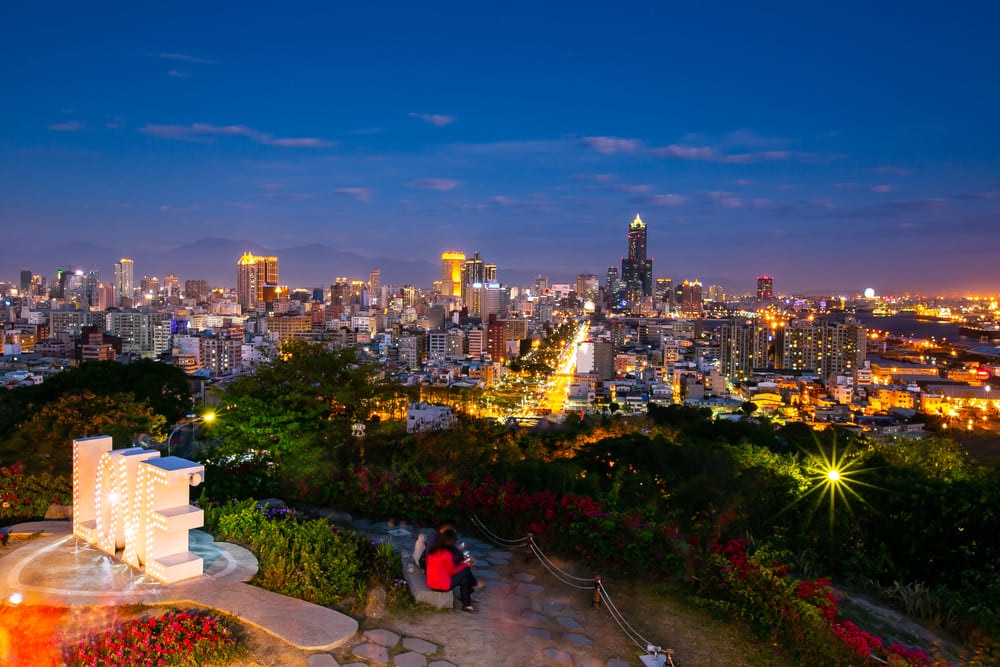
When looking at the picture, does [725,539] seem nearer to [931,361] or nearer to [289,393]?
[289,393]

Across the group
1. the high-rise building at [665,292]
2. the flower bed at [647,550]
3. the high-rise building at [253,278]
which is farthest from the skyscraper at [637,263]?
the flower bed at [647,550]

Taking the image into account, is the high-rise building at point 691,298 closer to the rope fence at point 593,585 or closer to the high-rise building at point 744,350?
the high-rise building at point 744,350

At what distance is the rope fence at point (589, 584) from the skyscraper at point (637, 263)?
157 metres

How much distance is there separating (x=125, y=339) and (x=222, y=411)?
6700cm

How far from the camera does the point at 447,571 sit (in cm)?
343

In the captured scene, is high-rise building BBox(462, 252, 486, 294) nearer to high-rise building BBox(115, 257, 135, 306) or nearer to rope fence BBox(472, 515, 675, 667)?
high-rise building BBox(115, 257, 135, 306)

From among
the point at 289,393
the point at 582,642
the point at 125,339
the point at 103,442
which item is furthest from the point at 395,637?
the point at 125,339

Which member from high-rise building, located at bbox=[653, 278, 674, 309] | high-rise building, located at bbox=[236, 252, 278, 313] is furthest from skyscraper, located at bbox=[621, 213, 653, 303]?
high-rise building, located at bbox=[236, 252, 278, 313]

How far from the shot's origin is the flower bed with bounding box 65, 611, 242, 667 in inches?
103

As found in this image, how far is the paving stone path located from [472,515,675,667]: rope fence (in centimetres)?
9

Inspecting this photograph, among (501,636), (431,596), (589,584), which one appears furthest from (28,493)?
(589,584)

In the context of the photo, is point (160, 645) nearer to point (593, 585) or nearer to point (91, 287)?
point (593, 585)

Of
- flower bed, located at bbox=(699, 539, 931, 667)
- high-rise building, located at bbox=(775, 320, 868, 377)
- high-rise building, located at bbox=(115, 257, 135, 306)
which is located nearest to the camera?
flower bed, located at bbox=(699, 539, 931, 667)

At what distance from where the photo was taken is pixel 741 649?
3.11 metres
